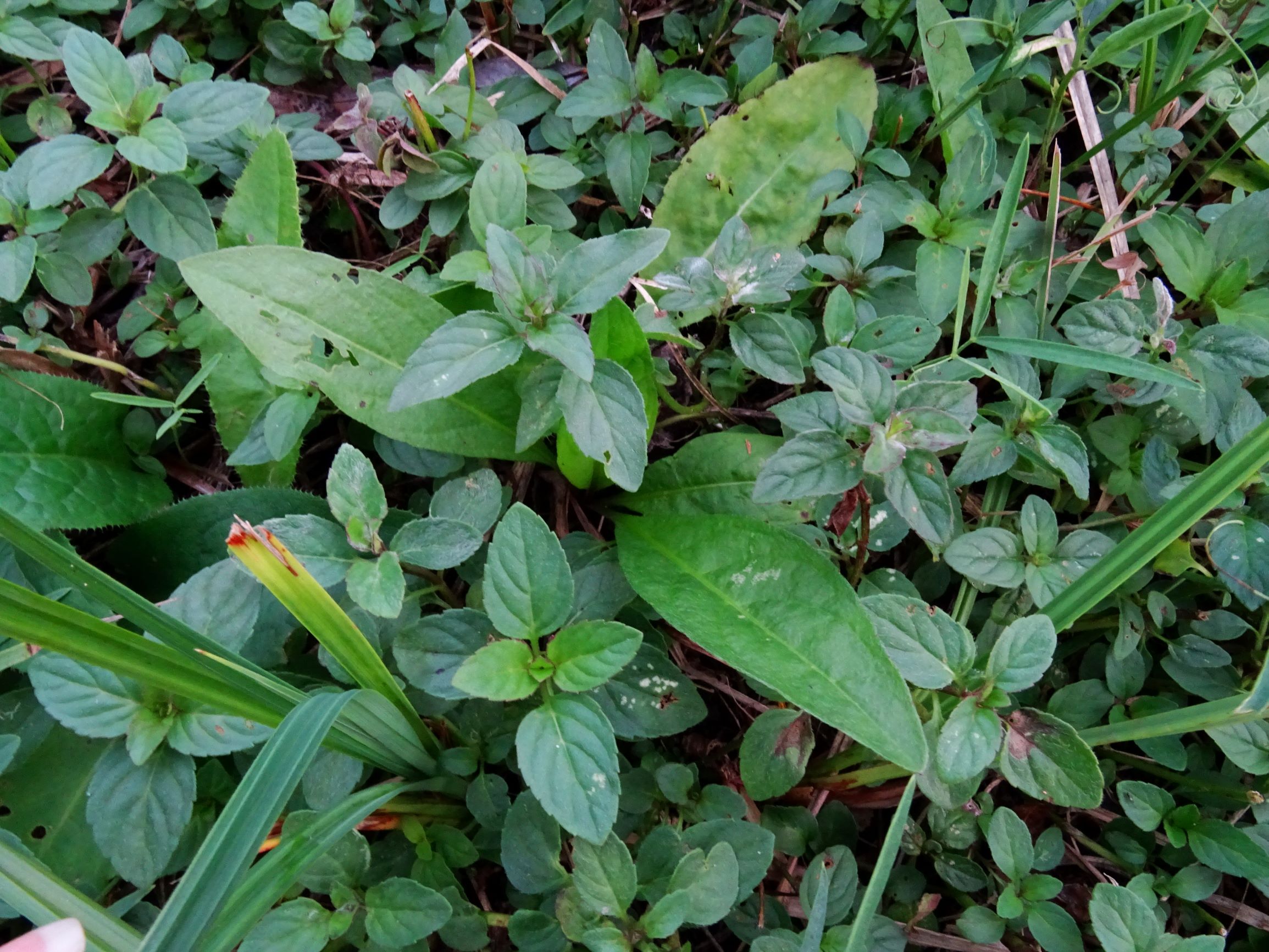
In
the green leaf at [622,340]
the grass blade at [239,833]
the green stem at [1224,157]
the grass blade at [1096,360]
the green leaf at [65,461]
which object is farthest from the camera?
the green stem at [1224,157]

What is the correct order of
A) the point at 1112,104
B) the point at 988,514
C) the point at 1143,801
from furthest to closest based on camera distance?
the point at 1112,104, the point at 988,514, the point at 1143,801

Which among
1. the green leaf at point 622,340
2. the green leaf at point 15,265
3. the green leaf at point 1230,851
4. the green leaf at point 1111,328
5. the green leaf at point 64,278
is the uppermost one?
the green leaf at point 1111,328

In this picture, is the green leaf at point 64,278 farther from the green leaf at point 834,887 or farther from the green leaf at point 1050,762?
the green leaf at point 1050,762

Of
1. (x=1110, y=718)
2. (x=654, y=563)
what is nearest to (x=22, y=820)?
(x=654, y=563)

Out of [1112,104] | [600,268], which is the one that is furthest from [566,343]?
[1112,104]

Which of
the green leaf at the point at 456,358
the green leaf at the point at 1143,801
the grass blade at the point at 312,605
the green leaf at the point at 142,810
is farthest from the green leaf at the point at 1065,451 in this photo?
the green leaf at the point at 142,810

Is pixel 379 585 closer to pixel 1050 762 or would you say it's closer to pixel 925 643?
pixel 925 643

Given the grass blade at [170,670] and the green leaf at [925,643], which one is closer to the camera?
the grass blade at [170,670]

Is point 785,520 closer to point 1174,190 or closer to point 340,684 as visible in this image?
point 340,684
